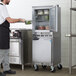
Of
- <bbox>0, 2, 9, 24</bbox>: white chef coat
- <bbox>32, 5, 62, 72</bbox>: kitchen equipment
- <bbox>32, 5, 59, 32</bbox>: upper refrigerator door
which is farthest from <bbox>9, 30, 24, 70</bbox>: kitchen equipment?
<bbox>0, 2, 9, 24</bbox>: white chef coat

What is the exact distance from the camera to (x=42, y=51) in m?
5.36

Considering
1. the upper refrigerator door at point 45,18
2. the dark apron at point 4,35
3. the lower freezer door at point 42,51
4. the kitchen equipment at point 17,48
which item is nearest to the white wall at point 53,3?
the upper refrigerator door at point 45,18

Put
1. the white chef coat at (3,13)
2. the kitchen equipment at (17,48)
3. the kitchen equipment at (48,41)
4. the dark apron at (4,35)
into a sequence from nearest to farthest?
1. the white chef coat at (3,13)
2. the dark apron at (4,35)
3. the kitchen equipment at (48,41)
4. the kitchen equipment at (17,48)

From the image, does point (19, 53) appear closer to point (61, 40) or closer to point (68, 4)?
point (61, 40)

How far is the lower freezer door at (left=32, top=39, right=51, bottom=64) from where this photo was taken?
17.4 ft

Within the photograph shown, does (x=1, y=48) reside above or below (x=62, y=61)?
Result: above

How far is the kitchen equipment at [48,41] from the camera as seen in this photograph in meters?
5.28

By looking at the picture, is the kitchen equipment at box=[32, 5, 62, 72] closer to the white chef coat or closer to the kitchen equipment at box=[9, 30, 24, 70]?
the kitchen equipment at box=[9, 30, 24, 70]

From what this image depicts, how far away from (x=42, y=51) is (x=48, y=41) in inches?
11.6

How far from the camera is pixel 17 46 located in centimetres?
552

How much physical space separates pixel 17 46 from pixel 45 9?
47.3 inches

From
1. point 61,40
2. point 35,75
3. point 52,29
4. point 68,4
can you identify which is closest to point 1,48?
point 35,75

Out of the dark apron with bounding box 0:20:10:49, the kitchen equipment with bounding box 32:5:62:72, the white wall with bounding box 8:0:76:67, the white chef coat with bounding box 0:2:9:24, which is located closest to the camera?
the white chef coat with bounding box 0:2:9:24

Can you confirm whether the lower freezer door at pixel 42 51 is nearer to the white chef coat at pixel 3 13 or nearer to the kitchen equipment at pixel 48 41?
the kitchen equipment at pixel 48 41
